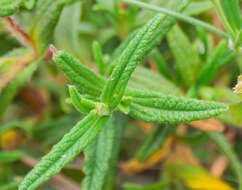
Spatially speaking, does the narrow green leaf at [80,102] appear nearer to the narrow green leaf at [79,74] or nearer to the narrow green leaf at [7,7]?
the narrow green leaf at [79,74]

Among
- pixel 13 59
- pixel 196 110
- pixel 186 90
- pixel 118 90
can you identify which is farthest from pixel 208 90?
pixel 13 59

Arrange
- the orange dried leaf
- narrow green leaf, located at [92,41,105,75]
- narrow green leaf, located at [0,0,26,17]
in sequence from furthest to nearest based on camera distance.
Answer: the orange dried leaf → narrow green leaf, located at [92,41,105,75] → narrow green leaf, located at [0,0,26,17]

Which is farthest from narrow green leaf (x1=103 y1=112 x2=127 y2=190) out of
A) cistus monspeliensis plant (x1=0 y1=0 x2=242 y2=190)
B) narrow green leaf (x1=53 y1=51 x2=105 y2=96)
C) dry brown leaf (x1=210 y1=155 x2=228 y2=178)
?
dry brown leaf (x1=210 y1=155 x2=228 y2=178)

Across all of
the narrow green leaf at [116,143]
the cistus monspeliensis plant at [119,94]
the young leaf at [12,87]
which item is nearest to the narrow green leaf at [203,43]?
the cistus monspeliensis plant at [119,94]

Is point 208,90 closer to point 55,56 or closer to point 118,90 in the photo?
point 118,90

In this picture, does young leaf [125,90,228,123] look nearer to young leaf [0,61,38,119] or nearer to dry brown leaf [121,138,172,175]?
young leaf [0,61,38,119]
